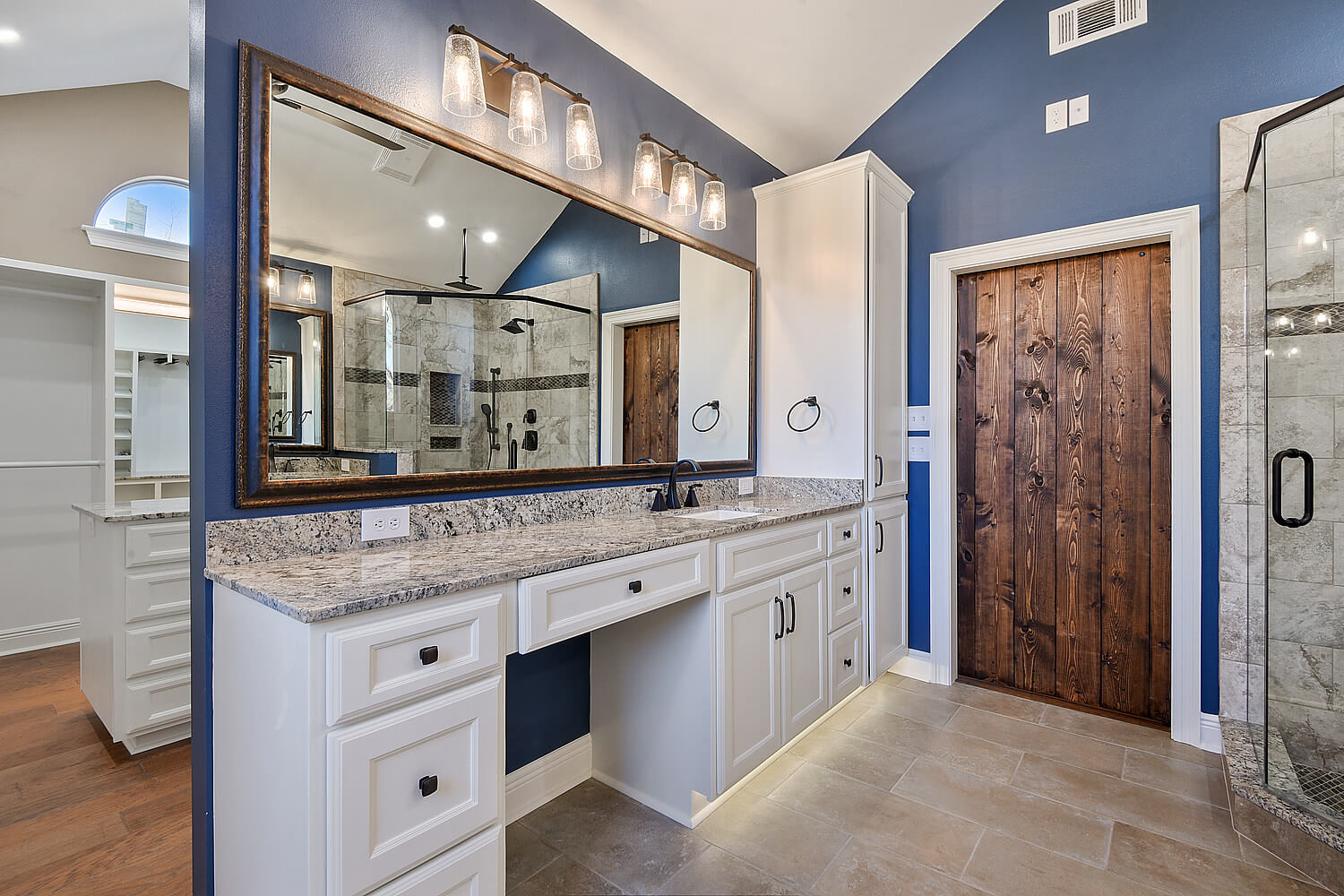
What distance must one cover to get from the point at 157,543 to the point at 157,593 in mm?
192

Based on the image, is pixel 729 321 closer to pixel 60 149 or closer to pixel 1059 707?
pixel 1059 707

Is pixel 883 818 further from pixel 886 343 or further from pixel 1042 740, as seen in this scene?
pixel 886 343

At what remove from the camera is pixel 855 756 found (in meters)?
2.37

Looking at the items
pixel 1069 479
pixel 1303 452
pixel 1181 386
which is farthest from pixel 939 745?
pixel 1181 386

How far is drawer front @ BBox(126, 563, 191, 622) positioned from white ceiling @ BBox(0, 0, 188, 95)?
2.33 meters

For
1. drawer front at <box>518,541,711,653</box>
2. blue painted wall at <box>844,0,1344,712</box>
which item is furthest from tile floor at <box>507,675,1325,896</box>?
drawer front at <box>518,541,711,653</box>

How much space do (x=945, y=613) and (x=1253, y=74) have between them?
246cm

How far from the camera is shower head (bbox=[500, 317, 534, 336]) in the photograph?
2.02 metres

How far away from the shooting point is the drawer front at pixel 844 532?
99.6 inches

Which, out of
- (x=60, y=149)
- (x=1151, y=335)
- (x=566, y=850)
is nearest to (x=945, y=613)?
(x=1151, y=335)

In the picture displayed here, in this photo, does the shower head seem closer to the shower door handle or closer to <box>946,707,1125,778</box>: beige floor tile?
<box>946,707,1125,778</box>: beige floor tile

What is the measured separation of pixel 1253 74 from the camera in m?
2.36

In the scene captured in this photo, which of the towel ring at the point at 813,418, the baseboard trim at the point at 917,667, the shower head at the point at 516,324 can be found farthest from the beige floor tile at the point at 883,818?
the shower head at the point at 516,324

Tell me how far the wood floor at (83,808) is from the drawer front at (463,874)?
1.03m
